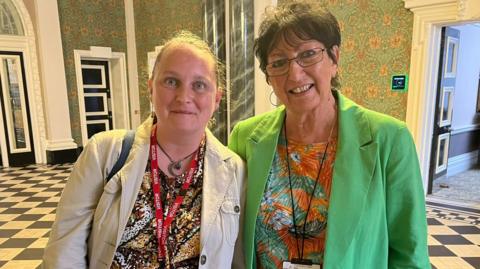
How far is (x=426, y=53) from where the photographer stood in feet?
13.5

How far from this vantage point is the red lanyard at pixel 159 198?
1.20 meters

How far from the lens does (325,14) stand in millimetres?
1209

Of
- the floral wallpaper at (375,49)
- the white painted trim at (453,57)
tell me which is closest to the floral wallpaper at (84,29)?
the floral wallpaper at (375,49)

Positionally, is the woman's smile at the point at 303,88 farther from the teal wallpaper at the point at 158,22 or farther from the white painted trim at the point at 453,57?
the teal wallpaper at the point at 158,22

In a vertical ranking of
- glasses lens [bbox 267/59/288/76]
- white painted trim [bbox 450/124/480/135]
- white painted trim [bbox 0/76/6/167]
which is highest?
glasses lens [bbox 267/59/288/76]

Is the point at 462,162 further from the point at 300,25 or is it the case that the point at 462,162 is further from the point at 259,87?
the point at 300,25

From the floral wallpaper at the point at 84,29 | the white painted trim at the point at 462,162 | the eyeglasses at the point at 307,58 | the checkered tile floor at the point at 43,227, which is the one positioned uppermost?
the floral wallpaper at the point at 84,29

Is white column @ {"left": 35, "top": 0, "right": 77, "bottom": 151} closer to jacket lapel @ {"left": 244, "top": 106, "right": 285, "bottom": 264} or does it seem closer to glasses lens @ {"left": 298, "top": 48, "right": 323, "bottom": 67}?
jacket lapel @ {"left": 244, "top": 106, "right": 285, "bottom": 264}

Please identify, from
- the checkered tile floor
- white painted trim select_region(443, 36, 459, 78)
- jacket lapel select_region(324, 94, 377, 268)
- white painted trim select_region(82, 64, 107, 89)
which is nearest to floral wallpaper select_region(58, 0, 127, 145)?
white painted trim select_region(82, 64, 107, 89)

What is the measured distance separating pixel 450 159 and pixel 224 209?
6.79 meters

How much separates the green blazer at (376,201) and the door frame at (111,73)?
25.8ft

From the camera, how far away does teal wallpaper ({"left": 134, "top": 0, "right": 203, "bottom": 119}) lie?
710 cm

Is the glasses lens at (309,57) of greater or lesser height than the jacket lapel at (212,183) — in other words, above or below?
above

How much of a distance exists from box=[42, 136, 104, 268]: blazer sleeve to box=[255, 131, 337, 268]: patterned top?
23.6 inches
